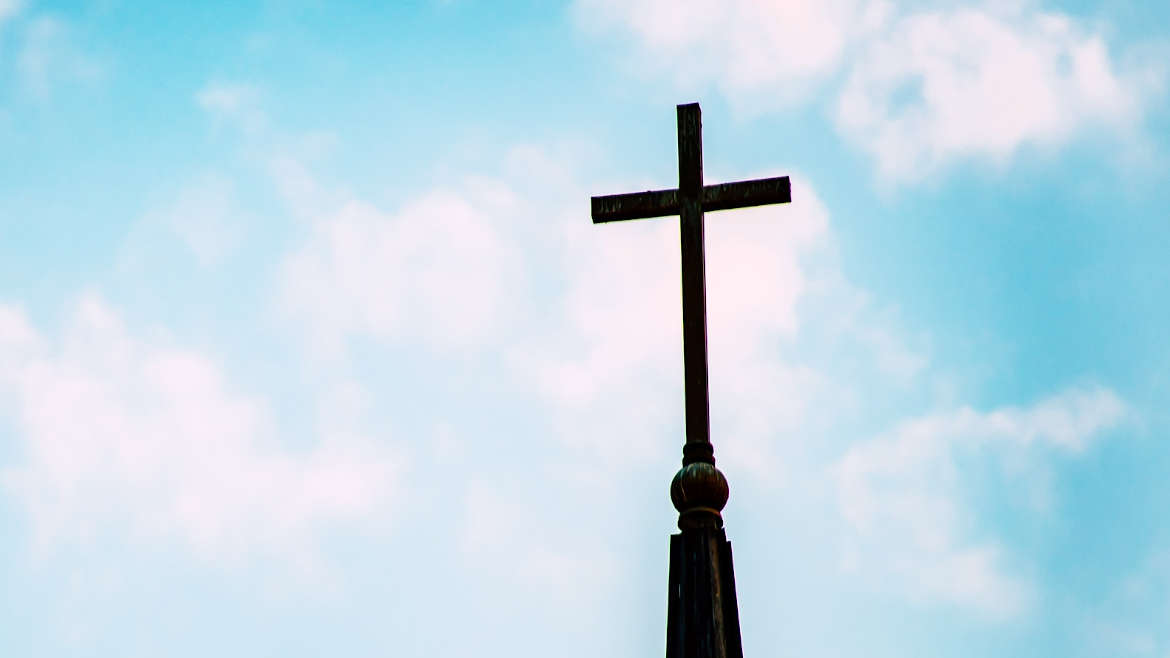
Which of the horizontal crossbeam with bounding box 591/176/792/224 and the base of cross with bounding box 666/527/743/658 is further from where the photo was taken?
the horizontal crossbeam with bounding box 591/176/792/224

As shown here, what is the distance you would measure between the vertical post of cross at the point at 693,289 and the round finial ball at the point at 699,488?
9cm

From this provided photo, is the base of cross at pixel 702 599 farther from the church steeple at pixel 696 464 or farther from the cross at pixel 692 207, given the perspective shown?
the cross at pixel 692 207

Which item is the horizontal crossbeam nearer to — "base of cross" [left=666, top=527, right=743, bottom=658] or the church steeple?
Answer: the church steeple

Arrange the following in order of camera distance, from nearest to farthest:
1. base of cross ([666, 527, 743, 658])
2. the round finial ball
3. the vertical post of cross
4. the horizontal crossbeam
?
base of cross ([666, 527, 743, 658])
the round finial ball
the vertical post of cross
the horizontal crossbeam

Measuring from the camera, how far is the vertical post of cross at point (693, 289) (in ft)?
29.7

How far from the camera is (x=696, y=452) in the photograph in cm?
897

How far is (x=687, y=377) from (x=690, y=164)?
1.54 meters

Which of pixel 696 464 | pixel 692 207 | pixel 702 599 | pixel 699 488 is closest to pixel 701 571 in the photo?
pixel 702 599

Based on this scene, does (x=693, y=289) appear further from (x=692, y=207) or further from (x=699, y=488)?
(x=699, y=488)

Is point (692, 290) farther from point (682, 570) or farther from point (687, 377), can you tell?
point (682, 570)

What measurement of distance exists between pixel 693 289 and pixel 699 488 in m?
1.33

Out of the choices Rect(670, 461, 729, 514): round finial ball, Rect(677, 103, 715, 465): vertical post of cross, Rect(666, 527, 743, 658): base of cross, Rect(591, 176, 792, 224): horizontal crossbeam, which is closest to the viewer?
Rect(666, 527, 743, 658): base of cross

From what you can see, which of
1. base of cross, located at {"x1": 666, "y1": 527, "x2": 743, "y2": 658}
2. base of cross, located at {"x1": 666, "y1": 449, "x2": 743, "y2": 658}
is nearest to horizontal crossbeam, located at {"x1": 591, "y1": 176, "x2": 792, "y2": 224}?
base of cross, located at {"x1": 666, "y1": 449, "x2": 743, "y2": 658}

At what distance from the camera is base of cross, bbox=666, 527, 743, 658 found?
8.52m
